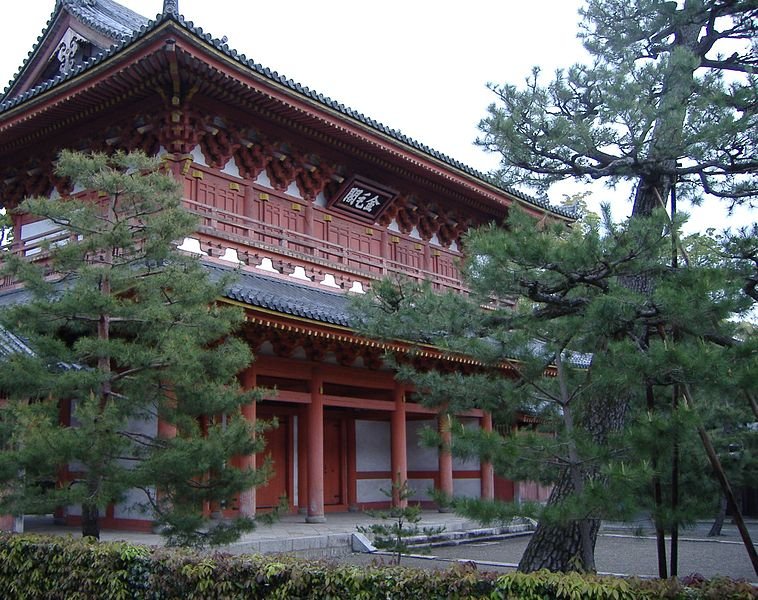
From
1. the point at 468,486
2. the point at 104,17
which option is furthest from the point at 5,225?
the point at 468,486

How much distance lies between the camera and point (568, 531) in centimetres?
784

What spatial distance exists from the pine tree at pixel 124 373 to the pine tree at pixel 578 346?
6.02ft

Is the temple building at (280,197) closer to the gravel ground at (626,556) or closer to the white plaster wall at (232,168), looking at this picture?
the white plaster wall at (232,168)

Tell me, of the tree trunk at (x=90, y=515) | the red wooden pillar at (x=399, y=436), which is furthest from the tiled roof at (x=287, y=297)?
the tree trunk at (x=90, y=515)

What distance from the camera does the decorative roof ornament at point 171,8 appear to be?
1113 centimetres

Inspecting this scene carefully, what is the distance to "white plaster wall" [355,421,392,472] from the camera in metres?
17.3

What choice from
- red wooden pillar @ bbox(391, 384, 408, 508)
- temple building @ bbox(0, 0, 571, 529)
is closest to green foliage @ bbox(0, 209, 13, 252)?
temple building @ bbox(0, 0, 571, 529)

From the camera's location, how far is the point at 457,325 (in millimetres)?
7238

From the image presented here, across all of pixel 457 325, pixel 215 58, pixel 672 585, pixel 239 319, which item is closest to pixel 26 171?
pixel 215 58

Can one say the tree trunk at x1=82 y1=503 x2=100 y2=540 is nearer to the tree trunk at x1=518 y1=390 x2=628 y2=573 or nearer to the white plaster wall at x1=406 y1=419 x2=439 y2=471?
the tree trunk at x1=518 y1=390 x2=628 y2=573

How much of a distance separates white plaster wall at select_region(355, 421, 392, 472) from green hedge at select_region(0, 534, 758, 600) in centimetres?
1018

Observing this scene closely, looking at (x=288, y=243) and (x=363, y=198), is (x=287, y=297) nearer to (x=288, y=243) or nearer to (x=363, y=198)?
(x=288, y=243)

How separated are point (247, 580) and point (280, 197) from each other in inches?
395

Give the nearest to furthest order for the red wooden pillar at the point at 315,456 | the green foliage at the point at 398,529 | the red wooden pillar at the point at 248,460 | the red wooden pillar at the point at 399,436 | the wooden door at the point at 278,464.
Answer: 1. the green foliage at the point at 398,529
2. the red wooden pillar at the point at 248,460
3. the red wooden pillar at the point at 315,456
4. the wooden door at the point at 278,464
5. the red wooden pillar at the point at 399,436
